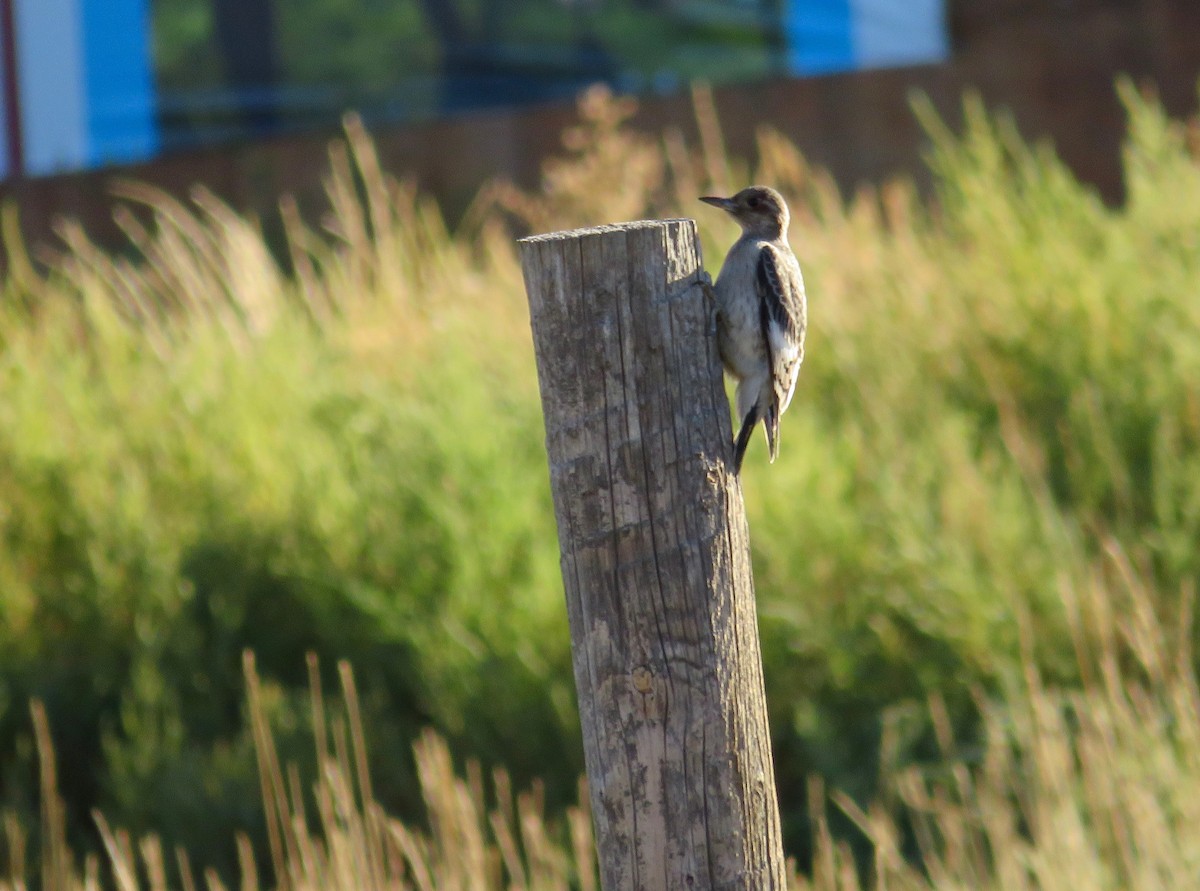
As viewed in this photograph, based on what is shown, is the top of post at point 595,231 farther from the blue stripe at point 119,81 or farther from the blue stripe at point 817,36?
the blue stripe at point 817,36

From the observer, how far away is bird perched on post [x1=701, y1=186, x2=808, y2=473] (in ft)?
9.71

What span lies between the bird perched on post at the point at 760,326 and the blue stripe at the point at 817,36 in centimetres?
756

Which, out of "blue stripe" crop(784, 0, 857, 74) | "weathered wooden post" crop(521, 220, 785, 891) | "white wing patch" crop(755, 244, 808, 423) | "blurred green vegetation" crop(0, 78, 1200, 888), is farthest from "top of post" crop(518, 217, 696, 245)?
"blue stripe" crop(784, 0, 857, 74)

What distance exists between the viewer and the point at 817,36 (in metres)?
10.4

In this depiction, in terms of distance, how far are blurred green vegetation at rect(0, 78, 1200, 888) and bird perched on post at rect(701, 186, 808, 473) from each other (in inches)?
58.2

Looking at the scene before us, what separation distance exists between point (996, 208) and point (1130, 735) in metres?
2.93

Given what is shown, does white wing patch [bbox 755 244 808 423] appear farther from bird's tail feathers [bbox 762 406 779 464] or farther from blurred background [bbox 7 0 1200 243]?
blurred background [bbox 7 0 1200 243]

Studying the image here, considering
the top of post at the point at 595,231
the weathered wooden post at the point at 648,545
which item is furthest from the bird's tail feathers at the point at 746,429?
the top of post at the point at 595,231

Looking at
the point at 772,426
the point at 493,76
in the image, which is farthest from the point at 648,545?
the point at 493,76

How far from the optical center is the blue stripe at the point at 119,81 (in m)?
9.73

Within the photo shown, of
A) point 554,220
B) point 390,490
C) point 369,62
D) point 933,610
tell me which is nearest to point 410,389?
point 390,490

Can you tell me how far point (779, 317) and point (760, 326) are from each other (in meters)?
0.05

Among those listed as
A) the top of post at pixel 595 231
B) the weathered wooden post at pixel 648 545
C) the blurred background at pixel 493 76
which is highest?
the blurred background at pixel 493 76

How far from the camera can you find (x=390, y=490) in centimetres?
550
